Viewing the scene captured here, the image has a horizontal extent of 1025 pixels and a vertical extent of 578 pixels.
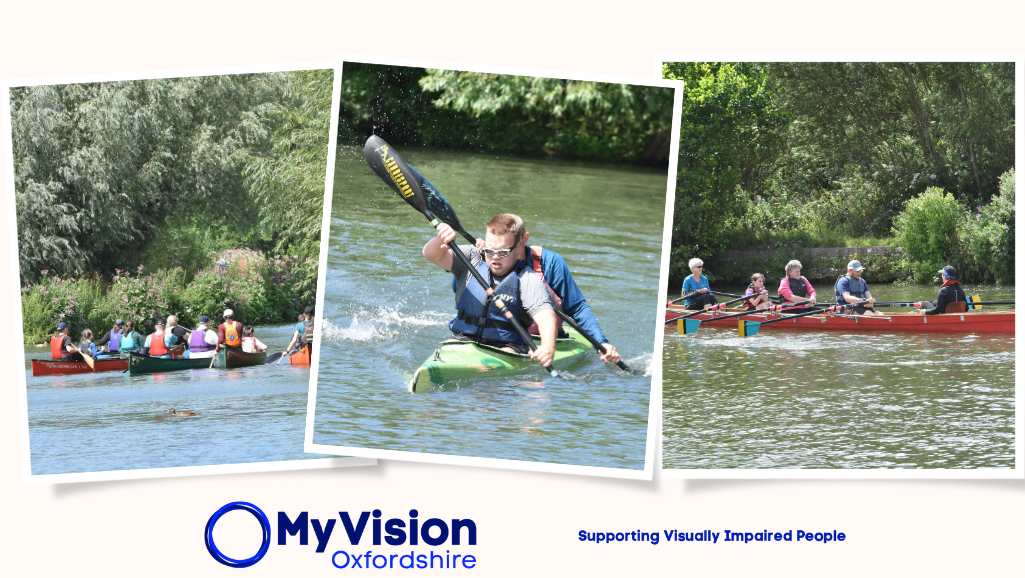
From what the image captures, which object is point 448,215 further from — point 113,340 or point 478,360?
point 113,340

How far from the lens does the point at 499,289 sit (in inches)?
266

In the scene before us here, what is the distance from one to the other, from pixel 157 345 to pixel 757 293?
396cm

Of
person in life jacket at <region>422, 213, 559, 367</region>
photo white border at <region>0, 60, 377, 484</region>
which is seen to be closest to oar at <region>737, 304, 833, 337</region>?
person in life jacket at <region>422, 213, 559, 367</region>

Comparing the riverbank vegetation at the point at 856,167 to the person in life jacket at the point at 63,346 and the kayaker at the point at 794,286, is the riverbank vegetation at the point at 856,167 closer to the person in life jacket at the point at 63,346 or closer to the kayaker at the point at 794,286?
the kayaker at the point at 794,286

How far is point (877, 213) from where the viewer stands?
24.3 feet

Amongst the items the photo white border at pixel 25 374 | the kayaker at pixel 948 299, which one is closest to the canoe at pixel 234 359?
the photo white border at pixel 25 374

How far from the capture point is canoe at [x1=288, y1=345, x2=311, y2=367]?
7719 mm

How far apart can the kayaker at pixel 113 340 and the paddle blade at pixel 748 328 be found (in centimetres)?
402

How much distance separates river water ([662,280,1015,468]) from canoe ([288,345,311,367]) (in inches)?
87.8

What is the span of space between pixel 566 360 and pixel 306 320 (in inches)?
75.4

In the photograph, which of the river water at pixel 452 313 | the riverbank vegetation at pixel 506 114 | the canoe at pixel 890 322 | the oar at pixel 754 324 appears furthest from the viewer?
the oar at pixel 754 324

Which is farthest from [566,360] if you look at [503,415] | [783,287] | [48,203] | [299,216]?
[48,203]

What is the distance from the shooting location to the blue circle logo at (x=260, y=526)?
22.1 ft

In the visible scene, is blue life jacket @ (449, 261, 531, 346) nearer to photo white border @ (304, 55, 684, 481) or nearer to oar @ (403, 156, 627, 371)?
oar @ (403, 156, 627, 371)
